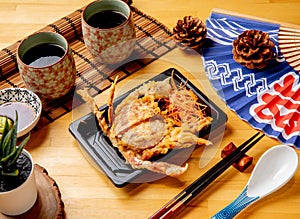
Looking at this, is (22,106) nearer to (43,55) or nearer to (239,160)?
(43,55)

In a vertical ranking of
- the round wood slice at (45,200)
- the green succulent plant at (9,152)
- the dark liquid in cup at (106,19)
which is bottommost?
the round wood slice at (45,200)

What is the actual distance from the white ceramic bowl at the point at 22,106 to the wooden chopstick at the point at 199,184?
1.28 ft

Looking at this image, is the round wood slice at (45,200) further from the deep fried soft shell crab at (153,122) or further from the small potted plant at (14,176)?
the deep fried soft shell crab at (153,122)

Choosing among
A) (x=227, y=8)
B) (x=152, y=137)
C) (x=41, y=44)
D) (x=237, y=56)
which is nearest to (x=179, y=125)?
(x=152, y=137)

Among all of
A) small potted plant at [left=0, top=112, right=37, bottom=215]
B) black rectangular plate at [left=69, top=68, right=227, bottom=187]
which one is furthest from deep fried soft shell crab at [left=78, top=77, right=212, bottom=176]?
small potted plant at [left=0, top=112, right=37, bottom=215]

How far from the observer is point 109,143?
1280mm

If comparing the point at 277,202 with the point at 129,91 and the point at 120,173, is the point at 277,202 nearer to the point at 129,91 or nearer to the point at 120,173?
the point at 120,173

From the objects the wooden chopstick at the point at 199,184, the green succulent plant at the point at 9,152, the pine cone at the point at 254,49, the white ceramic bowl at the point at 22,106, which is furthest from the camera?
the pine cone at the point at 254,49

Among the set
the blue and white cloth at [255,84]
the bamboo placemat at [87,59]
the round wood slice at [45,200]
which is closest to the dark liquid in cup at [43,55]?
the bamboo placemat at [87,59]

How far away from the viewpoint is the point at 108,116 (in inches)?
51.9

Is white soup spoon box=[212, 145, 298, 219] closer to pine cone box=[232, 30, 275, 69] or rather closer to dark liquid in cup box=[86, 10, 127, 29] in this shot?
pine cone box=[232, 30, 275, 69]

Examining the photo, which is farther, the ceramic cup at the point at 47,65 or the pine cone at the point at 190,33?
the pine cone at the point at 190,33

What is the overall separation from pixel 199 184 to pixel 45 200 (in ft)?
1.10

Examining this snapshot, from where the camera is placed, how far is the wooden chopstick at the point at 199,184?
3.84 ft
